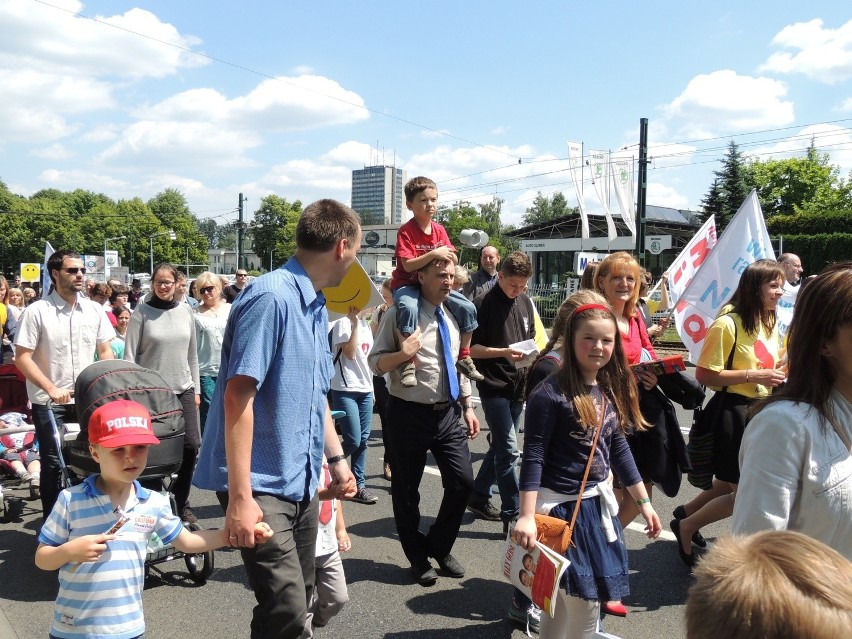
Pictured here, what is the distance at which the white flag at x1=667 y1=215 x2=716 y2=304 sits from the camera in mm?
8656

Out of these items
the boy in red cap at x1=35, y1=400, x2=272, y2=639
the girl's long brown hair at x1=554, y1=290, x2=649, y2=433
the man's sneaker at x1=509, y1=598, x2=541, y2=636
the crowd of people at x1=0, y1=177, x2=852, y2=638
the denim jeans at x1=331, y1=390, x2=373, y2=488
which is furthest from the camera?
the denim jeans at x1=331, y1=390, x2=373, y2=488

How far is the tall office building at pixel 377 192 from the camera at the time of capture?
122 meters

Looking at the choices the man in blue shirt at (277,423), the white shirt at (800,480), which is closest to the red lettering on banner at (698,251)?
the man in blue shirt at (277,423)

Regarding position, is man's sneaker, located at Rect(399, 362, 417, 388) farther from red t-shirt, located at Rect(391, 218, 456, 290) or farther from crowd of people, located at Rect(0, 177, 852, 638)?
red t-shirt, located at Rect(391, 218, 456, 290)

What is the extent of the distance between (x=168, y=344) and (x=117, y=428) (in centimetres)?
295

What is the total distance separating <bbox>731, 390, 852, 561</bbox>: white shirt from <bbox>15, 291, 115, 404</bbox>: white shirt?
15.3 ft

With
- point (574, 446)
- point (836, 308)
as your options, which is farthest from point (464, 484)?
point (836, 308)

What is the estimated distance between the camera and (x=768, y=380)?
14.0ft

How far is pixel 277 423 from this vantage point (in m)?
2.60

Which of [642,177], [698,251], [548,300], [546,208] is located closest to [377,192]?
[546,208]

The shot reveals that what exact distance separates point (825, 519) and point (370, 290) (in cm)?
319

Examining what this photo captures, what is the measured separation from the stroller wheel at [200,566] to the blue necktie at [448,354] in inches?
70.4

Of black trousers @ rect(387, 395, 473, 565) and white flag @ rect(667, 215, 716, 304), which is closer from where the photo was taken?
black trousers @ rect(387, 395, 473, 565)

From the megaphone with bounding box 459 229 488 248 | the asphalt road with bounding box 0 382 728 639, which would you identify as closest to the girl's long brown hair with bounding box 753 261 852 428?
the asphalt road with bounding box 0 382 728 639
